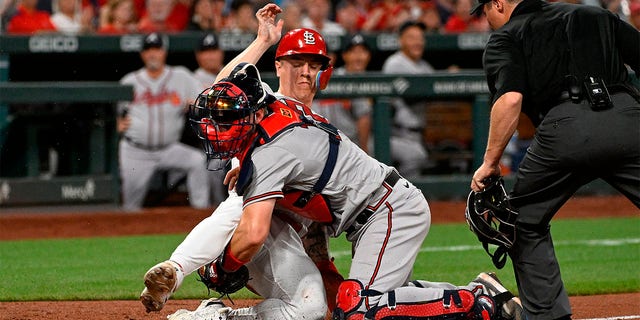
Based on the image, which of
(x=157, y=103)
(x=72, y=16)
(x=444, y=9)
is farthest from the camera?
(x=444, y=9)

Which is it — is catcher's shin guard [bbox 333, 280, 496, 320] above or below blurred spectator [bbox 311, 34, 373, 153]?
below

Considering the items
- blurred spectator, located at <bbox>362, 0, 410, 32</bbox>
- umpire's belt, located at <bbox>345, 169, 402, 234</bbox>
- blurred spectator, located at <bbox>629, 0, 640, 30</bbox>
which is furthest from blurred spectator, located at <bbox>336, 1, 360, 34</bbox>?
umpire's belt, located at <bbox>345, 169, 402, 234</bbox>

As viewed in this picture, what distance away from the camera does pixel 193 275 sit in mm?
7266

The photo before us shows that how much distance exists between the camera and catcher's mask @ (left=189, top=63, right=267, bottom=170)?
4.34m

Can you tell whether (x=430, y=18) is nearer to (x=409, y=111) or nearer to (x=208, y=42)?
(x=409, y=111)

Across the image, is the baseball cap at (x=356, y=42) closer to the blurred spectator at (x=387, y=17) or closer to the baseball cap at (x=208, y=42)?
the baseball cap at (x=208, y=42)

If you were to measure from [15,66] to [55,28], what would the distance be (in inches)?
27.0

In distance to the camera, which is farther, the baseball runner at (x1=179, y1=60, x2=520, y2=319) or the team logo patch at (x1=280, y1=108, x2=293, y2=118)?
the team logo patch at (x1=280, y1=108, x2=293, y2=118)

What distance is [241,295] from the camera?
20.6 ft

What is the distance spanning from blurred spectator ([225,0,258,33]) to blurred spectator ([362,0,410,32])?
6.48 feet

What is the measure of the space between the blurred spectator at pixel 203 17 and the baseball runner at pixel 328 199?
→ 7175 millimetres

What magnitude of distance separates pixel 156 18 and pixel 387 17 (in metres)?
3.22

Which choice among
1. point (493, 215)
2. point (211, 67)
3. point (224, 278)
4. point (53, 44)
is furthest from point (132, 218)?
point (493, 215)

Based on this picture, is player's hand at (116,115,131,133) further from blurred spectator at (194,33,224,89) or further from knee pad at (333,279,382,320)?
knee pad at (333,279,382,320)
